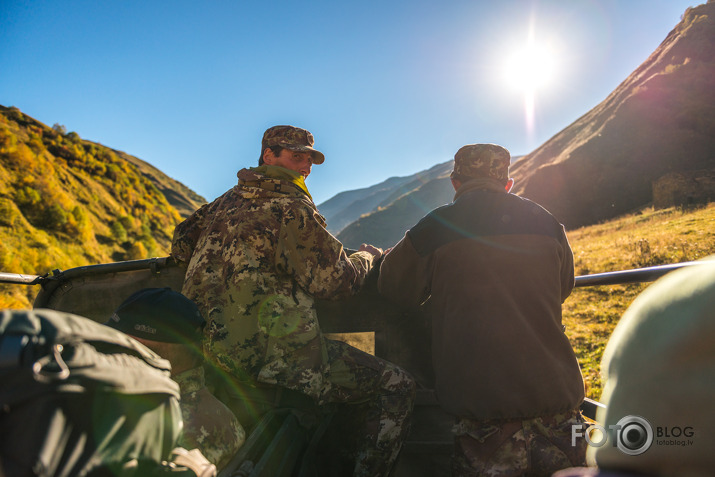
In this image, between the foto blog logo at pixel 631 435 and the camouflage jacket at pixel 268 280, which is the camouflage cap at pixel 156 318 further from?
the foto blog logo at pixel 631 435

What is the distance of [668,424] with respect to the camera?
72 centimetres

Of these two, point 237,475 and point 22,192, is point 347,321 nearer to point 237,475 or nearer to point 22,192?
point 237,475

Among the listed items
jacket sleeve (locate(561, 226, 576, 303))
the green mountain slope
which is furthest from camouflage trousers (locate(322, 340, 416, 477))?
the green mountain slope

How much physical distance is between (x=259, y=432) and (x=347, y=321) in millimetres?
1530

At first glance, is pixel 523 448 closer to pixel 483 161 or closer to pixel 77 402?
pixel 483 161

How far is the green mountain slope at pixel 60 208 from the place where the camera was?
18859 millimetres

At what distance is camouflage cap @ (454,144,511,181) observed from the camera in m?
2.49

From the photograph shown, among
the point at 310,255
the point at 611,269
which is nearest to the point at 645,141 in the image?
the point at 611,269

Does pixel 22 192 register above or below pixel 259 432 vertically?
above

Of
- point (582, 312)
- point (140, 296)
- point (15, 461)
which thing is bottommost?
point (582, 312)

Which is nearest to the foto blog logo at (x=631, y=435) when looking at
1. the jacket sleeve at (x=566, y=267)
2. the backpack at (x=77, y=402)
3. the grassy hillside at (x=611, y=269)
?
the backpack at (x=77, y=402)

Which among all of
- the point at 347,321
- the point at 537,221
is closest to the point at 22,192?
the point at 347,321

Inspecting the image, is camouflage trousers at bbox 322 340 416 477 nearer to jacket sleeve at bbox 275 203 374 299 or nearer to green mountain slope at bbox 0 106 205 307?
jacket sleeve at bbox 275 203 374 299

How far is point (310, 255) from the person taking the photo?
2396 millimetres
